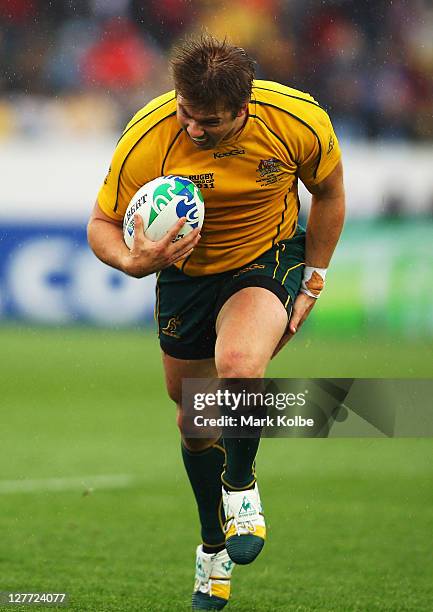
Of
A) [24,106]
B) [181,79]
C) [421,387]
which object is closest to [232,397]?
[181,79]

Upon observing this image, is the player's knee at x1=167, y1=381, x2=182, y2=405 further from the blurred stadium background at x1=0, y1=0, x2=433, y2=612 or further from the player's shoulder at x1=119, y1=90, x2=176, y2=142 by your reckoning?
the player's shoulder at x1=119, y1=90, x2=176, y2=142

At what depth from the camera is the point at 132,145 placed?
3943 millimetres

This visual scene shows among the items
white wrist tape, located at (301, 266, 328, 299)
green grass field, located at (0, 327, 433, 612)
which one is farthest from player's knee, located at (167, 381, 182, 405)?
green grass field, located at (0, 327, 433, 612)

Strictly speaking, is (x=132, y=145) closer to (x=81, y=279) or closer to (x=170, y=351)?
(x=170, y=351)

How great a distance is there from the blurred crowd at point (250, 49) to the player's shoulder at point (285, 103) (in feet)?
30.5

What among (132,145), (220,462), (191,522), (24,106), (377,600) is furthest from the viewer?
(24,106)

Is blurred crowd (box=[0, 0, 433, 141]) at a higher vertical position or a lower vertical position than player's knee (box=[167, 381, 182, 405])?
higher

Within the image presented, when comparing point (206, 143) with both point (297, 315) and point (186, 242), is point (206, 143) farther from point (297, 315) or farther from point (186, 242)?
point (297, 315)

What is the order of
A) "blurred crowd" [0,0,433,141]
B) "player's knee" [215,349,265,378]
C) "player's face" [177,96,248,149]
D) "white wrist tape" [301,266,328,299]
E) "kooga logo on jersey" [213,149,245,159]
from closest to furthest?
1. "player's face" [177,96,248,149]
2. "player's knee" [215,349,265,378]
3. "kooga logo on jersey" [213,149,245,159]
4. "white wrist tape" [301,266,328,299]
5. "blurred crowd" [0,0,433,141]

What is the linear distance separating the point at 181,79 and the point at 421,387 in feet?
7.00

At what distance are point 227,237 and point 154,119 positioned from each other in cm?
55

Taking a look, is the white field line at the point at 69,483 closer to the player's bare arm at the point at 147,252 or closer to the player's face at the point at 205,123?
the player's bare arm at the point at 147,252

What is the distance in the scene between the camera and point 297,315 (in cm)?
433

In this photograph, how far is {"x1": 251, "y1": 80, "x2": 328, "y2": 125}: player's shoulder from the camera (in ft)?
13.1
